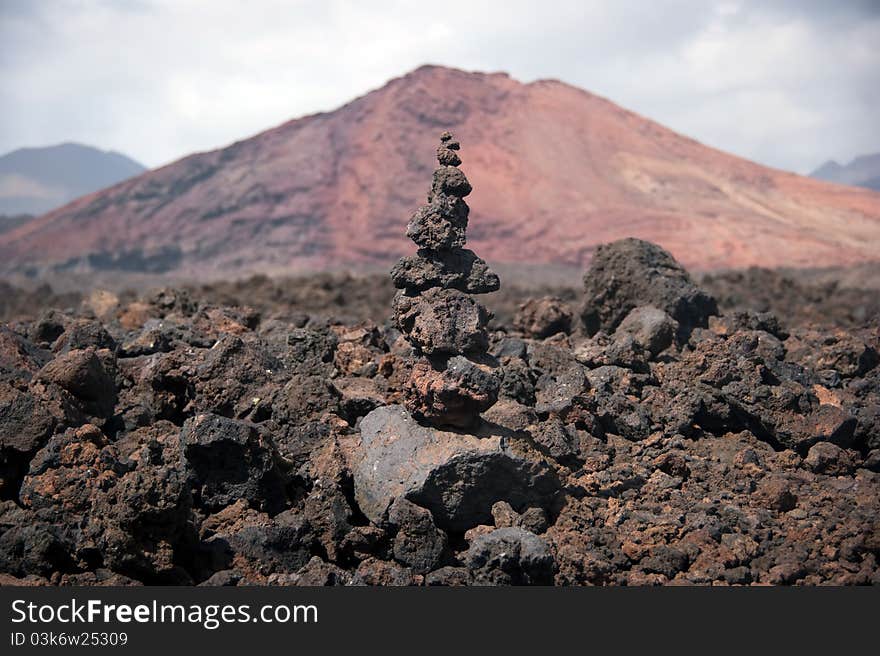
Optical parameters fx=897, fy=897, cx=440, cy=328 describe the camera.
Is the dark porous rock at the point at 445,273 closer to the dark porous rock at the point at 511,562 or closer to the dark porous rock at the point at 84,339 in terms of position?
the dark porous rock at the point at 511,562

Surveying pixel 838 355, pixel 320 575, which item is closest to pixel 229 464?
pixel 320 575

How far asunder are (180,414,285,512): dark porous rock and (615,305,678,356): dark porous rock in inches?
151

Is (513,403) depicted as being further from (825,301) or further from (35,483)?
(825,301)

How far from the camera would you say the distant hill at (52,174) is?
500 feet

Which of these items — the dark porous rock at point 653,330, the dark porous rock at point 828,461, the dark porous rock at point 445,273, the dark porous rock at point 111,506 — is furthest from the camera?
the dark porous rock at point 653,330

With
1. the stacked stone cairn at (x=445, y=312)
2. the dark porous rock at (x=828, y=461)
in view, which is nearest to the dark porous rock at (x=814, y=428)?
the dark porous rock at (x=828, y=461)

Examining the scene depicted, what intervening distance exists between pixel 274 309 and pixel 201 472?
12.7 meters

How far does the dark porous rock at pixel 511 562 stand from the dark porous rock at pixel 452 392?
930mm

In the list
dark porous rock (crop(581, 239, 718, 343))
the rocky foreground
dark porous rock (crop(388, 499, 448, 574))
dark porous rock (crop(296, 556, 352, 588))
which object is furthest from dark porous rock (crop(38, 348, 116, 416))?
dark porous rock (crop(581, 239, 718, 343))

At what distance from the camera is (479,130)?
6034 cm

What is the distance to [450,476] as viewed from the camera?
5.39m

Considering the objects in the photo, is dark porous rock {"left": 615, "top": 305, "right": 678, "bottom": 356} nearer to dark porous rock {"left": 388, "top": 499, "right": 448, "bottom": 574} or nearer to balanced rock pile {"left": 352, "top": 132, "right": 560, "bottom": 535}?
balanced rock pile {"left": 352, "top": 132, "right": 560, "bottom": 535}

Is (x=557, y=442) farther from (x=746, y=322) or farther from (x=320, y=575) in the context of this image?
(x=746, y=322)

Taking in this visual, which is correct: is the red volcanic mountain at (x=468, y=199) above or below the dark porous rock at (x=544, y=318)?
above
